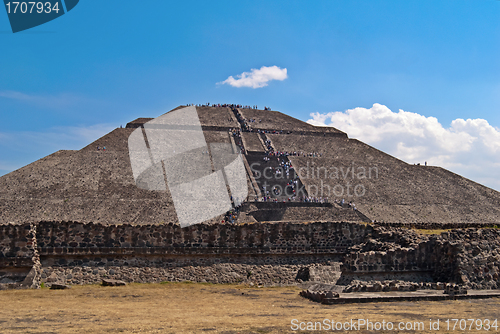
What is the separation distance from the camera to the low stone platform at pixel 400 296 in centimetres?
970

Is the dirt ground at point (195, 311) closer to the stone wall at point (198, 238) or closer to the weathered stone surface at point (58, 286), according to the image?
the weathered stone surface at point (58, 286)

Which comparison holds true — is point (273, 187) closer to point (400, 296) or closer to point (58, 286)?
point (58, 286)

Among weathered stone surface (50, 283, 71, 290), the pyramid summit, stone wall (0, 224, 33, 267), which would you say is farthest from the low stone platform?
the pyramid summit

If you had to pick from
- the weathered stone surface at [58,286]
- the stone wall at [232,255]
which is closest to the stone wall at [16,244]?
the stone wall at [232,255]

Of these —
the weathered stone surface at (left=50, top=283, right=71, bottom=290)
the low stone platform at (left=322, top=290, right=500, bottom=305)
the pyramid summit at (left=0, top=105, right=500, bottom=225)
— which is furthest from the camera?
the pyramid summit at (left=0, top=105, right=500, bottom=225)

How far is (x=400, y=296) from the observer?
1011 centimetres

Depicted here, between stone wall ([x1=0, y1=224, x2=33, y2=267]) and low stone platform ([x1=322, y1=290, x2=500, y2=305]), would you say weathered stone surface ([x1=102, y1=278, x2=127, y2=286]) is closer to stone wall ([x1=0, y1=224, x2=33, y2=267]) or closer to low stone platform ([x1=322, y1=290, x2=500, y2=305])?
stone wall ([x1=0, y1=224, x2=33, y2=267])

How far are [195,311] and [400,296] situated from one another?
4688 millimetres

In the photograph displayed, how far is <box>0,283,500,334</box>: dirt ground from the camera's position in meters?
6.99

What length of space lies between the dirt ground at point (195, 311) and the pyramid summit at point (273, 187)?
61.9ft

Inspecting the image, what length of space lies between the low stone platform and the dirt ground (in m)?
0.27

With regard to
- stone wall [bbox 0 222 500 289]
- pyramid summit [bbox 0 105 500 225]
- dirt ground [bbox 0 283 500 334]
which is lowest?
dirt ground [bbox 0 283 500 334]

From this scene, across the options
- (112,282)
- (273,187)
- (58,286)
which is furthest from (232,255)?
(273,187)

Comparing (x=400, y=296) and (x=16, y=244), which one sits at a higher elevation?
(x=16, y=244)
